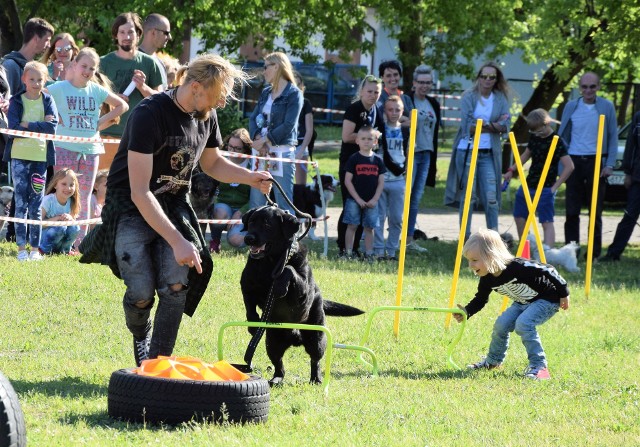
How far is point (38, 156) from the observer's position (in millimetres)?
10273

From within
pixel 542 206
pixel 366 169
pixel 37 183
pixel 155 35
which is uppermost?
pixel 155 35

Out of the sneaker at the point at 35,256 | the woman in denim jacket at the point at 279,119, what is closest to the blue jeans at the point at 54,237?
the sneaker at the point at 35,256

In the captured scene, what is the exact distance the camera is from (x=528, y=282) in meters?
7.31

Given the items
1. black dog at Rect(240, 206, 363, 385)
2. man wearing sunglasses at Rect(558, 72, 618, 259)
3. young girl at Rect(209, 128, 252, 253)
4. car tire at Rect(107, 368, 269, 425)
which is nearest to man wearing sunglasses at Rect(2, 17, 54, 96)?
young girl at Rect(209, 128, 252, 253)

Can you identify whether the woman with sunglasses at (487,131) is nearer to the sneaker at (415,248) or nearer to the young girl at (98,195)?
the sneaker at (415,248)

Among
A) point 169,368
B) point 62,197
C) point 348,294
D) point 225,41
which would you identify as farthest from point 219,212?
point 225,41

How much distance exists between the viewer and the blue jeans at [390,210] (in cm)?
1233

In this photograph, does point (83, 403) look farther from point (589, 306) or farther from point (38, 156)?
point (589, 306)

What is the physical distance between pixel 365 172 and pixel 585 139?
3470mm

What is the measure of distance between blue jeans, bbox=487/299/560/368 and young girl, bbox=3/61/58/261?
4.90 meters

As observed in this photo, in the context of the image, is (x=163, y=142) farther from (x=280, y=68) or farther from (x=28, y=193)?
(x=280, y=68)

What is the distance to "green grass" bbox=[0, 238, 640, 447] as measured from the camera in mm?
5234

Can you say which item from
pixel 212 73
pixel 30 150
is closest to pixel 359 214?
pixel 30 150

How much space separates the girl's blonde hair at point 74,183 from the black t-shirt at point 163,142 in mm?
4654
